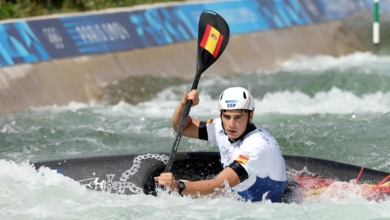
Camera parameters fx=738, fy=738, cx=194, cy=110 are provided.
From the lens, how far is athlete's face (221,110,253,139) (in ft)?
17.4

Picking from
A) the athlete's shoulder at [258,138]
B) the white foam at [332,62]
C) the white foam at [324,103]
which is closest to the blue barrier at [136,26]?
the white foam at [332,62]

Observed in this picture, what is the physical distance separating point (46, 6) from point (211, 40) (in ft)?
23.4

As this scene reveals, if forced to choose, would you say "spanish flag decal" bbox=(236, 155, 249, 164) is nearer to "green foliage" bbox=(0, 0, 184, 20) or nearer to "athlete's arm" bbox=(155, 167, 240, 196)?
"athlete's arm" bbox=(155, 167, 240, 196)

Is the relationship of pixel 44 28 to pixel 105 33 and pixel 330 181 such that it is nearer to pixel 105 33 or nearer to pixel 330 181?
pixel 105 33

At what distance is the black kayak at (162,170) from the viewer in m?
5.66

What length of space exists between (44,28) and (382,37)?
26.3 ft

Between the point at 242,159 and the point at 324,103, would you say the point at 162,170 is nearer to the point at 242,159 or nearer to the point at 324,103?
the point at 242,159

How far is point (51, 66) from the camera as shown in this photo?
11.2 m

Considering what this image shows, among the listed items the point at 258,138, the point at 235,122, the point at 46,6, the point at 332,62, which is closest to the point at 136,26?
the point at 46,6

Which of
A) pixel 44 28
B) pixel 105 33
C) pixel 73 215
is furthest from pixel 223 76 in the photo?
pixel 73 215

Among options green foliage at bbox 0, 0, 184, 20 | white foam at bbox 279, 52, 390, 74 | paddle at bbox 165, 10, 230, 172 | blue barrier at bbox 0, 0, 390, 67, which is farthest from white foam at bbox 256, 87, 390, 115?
paddle at bbox 165, 10, 230, 172

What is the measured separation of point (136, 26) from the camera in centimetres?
1312

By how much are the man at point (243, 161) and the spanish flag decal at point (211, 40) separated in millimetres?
1181

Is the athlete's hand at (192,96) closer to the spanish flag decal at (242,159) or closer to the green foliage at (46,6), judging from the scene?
the spanish flag decal at (242,159)
